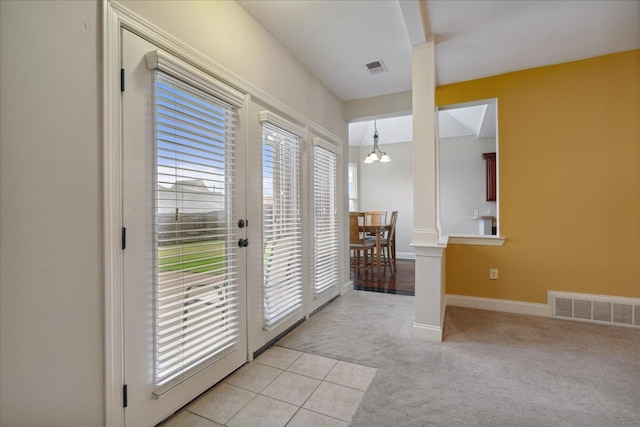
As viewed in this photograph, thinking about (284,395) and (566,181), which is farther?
(566,181)

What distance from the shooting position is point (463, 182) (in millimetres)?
5926

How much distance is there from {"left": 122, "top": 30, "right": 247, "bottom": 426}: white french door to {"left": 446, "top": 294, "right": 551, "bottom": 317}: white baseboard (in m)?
2.56

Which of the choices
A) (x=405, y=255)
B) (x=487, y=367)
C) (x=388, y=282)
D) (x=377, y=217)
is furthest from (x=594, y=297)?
(x=405, y=255)

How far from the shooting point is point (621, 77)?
109 inches

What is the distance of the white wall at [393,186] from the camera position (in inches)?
256

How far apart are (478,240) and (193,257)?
301cm

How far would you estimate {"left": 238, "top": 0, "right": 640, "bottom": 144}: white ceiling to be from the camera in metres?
2.11

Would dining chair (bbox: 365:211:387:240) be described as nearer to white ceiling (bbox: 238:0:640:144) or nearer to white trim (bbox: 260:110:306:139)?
Result: white ceiling (bbox: 238:0:640:144)

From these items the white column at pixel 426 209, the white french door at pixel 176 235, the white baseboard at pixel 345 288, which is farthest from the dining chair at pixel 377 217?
the white french door at pixel 176 235

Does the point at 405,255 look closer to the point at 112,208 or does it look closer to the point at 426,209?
the point at 426,209

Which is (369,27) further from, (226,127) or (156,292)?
(156,292)

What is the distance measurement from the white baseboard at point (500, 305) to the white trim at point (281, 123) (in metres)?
2.53

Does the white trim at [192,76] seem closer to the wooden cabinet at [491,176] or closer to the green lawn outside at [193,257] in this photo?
the green lawn outside at [193,257]

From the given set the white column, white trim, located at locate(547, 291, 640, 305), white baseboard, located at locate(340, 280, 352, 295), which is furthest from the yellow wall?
white baseboard, located at locate(340, 280, 352, 295)
